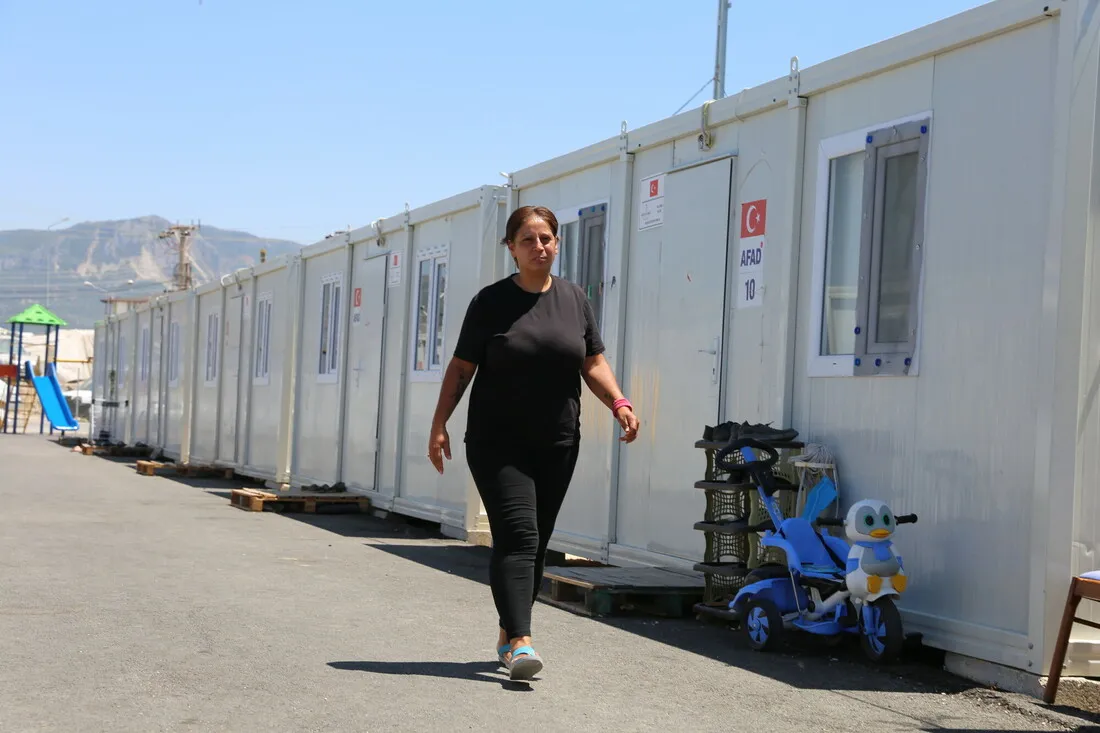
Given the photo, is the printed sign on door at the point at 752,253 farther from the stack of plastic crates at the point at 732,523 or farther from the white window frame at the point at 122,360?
the white window frame at the point at 122,360

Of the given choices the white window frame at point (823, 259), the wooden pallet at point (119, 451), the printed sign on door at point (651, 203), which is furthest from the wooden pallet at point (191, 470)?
the white window frame at point (823, 259)

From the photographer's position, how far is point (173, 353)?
27672 mm

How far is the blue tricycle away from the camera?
6.57m

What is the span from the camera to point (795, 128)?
8.27m

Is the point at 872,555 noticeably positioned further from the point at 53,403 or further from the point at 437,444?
the point at 53,403

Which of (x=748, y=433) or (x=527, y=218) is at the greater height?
(x=527, y=218)

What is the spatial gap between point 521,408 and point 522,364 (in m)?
0.17

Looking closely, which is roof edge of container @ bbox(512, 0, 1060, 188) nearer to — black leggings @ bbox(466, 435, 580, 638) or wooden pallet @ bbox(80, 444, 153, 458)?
black leggings @ bbox(466, 435, 580, 638)

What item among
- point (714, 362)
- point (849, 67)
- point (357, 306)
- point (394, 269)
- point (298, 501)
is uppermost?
point (849, 67)

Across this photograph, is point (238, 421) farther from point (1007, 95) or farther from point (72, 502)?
point (1007, 95)

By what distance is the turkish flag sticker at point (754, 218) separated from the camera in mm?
8641

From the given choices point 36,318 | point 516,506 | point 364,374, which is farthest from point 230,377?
point 36,318

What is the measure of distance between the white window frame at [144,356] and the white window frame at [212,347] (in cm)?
579

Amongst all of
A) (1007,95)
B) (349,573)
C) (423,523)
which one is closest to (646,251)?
(349,573)
